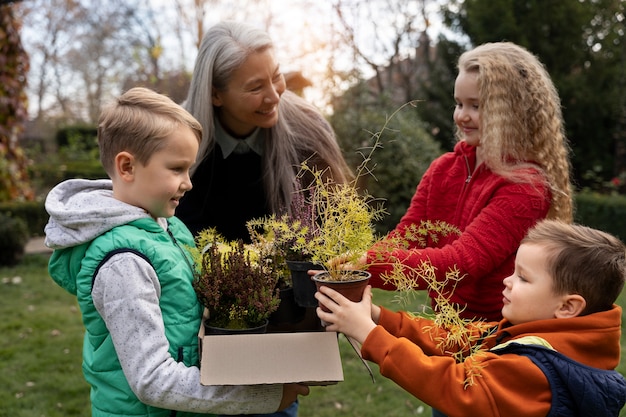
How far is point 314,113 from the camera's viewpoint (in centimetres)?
308

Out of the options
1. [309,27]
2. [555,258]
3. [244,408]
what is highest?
[309,27]

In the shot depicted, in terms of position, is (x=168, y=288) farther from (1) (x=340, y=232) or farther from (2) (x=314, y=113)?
(2) (x=314, y=113)

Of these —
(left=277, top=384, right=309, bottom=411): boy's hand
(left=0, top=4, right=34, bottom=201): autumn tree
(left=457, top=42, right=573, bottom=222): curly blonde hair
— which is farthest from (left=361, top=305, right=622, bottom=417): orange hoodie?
(left=0, top=4, right=34, bottom=201): autumn tree

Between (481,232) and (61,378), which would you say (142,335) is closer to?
(481,232)

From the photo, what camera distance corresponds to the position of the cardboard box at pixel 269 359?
1.64 metres

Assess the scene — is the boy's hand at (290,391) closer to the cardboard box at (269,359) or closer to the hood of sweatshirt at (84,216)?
the cardboard box at (269,359)

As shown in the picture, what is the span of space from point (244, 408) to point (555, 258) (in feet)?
3.41

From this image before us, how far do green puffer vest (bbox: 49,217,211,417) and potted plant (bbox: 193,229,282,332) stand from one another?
0.07 metres

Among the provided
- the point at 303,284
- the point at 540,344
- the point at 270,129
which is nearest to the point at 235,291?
the point at 303,284

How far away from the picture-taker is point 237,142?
117 inches

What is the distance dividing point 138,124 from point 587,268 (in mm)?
1449

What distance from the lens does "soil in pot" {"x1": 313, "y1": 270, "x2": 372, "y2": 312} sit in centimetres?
177

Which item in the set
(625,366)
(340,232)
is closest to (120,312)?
(340,232)

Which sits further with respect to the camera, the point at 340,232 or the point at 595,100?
the point at 595,100
